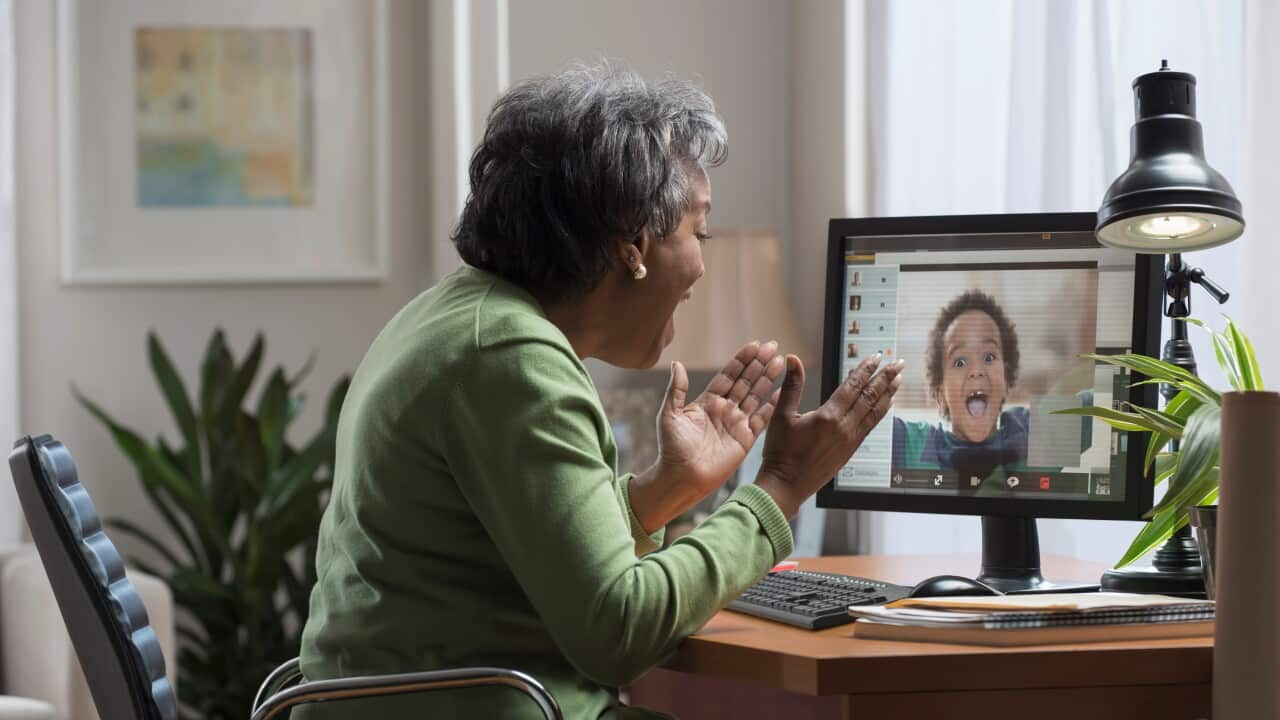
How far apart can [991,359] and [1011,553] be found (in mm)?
270

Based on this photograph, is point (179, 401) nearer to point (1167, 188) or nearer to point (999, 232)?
point (999, 232)

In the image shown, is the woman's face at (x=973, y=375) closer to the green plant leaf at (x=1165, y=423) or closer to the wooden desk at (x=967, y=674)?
the green plant leaf at (x=1165, y=423)

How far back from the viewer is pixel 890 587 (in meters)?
1.72

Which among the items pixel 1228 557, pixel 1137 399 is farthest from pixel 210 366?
pixel 1228 557

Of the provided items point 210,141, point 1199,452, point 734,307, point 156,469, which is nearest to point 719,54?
point 734,307

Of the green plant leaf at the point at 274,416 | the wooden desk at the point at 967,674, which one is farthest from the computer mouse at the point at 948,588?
the green plant leaf at the point at 274,416

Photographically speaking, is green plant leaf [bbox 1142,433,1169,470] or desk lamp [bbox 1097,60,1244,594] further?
green plant leaf [bbox 1142,433,1169,470]

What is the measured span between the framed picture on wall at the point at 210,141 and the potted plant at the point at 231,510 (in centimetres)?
38

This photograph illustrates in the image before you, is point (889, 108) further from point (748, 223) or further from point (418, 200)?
point (418, 200)

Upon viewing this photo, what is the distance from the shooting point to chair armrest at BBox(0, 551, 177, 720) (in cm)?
285

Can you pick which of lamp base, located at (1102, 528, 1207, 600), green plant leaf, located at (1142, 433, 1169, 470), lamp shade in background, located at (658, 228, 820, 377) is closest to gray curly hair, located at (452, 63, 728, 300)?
green plant leaf, located at (1142, 433, 1169, 470)

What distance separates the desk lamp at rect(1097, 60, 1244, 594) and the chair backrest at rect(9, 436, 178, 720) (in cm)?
118

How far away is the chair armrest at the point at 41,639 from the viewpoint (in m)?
2.85

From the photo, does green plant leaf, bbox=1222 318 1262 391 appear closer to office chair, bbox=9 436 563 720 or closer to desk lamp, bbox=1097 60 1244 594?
desk lamp, bbox=1097 60 1244 594
